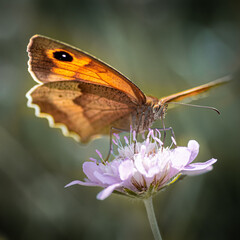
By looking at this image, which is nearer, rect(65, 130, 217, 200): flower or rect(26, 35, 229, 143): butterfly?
rect(65, 130, 217, 200): flower

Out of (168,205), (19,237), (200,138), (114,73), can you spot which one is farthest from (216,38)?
(19,237)

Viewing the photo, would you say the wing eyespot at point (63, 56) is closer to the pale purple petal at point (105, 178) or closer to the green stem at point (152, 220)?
the pale purple petal at point (105, 178)

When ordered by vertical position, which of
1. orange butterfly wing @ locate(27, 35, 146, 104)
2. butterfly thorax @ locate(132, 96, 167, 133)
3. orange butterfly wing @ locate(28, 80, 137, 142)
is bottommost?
butterfly thorax @ locate(132, 96, 167, 133)

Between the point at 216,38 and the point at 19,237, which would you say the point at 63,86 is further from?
the point at 216,38

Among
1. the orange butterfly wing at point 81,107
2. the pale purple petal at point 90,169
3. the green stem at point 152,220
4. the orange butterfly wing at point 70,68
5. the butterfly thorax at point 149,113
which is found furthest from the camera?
the orange butterfly wing at point 81,107

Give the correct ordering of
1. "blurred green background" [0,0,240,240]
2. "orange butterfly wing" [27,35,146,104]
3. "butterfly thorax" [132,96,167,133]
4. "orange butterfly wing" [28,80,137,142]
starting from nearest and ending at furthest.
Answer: "orange butterfly wing" [27,35,146,104] → "butterfly thorax" [132,96,167,133] → "orange butterfly wing" [28,80,137,142] → "blurred green background" [0,0,240,240]

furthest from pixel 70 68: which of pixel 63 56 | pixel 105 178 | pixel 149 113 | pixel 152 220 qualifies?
pixel 152 220

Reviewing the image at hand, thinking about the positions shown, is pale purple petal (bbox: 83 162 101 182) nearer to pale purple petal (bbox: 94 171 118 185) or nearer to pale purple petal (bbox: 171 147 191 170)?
pale purple petal (bbox: 94 171 118 185)

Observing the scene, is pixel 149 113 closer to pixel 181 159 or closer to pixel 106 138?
pixel 181 159

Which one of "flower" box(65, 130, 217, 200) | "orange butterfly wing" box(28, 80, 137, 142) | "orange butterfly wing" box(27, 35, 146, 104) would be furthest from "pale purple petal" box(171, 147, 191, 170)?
"orange butterfly wing" box(28, 80, 137, 142)

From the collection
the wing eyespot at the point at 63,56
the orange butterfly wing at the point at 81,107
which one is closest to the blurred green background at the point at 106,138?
the orange butterfly wing at the point at 81,107
